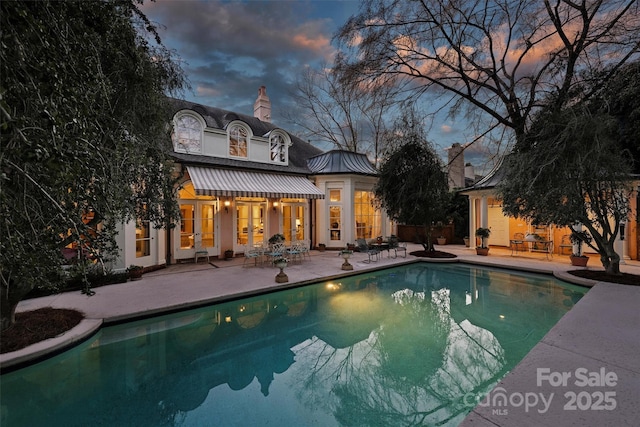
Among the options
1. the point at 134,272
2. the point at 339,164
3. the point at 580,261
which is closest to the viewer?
the point at 134,272

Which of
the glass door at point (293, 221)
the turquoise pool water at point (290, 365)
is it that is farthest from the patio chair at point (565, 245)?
the glass door at point (293, 221)

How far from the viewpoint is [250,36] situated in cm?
1180

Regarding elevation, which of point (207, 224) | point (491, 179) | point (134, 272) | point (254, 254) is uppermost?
point (491, 179)

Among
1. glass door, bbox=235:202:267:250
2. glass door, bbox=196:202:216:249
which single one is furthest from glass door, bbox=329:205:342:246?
glass door, bbox=196:202:216:249

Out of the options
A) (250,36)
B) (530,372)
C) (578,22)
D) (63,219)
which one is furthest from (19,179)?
(578,22)

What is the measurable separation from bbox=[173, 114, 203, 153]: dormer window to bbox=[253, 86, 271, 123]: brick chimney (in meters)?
8.72

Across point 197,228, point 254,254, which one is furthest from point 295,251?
point 197,228

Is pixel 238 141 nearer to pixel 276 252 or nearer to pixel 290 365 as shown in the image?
pixel 276 252

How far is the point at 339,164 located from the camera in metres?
18.3

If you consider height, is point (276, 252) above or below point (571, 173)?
below

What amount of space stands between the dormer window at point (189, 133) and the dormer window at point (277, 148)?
4.35 metres

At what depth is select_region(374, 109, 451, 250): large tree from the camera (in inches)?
572

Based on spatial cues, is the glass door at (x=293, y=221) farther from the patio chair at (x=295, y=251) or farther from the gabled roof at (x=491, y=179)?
the gabled roof at (x=491, y=179)

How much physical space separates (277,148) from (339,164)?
4.32m
